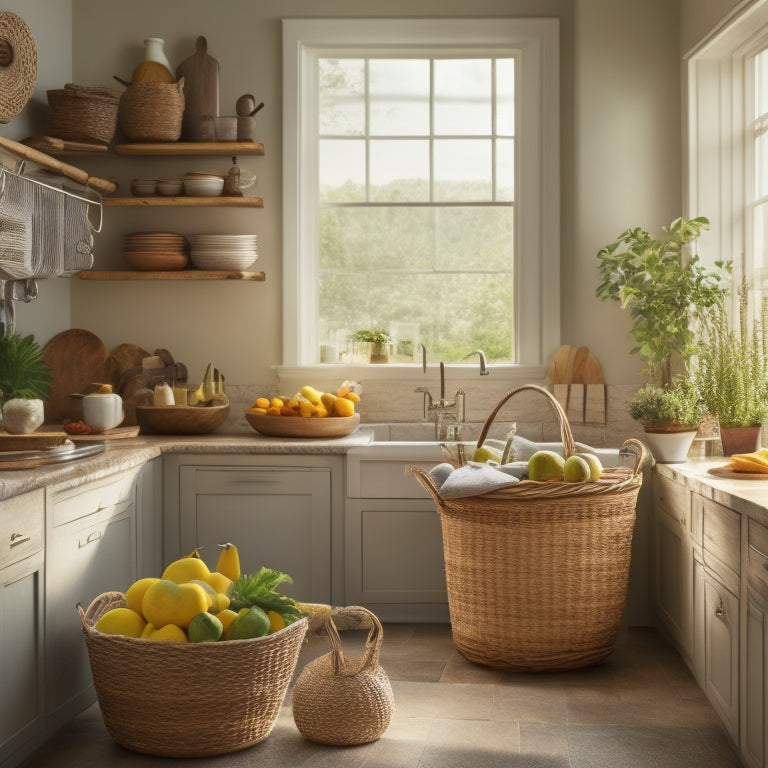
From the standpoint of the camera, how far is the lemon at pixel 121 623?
9.08ft

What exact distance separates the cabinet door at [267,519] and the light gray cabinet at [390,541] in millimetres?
106

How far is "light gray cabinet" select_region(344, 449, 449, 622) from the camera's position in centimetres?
399

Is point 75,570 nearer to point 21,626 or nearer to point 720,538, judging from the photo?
point 21,626

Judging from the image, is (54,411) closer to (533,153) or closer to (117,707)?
(117,707)

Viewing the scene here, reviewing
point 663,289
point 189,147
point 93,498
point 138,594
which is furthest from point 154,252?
point 663,289

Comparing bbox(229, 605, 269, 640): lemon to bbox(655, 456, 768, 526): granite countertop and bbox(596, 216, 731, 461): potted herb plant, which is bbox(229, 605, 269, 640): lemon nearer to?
bbox(655, 456, 768, 526): granite countertop

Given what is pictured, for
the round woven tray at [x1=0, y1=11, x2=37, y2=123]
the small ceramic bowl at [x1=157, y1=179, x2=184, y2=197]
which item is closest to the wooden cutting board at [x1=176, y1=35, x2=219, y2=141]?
the small ceramic bowl at [x1=157, y1=179, x2=184, y2=197]

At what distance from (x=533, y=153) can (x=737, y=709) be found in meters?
2.74

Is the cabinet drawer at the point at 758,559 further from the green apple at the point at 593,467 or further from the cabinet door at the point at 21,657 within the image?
the cabinet door at the point at 21,657

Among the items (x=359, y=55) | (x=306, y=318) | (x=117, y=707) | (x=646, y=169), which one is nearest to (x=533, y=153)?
(x=646, y=169)

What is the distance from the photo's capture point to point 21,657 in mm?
2652

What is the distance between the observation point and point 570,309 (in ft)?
15.3

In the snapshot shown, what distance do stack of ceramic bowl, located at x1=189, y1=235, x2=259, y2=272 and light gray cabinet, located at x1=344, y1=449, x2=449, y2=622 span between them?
113 centimetres

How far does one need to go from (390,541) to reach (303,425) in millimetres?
589
